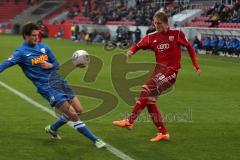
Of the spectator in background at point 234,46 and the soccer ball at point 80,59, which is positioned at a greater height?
the soccer ball at point 80,59

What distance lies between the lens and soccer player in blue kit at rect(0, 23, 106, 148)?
7609mm

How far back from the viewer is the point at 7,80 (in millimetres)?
16906

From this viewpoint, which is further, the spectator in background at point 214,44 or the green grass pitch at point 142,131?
the spectator in background at point 214,44

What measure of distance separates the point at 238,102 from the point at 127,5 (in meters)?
42.1

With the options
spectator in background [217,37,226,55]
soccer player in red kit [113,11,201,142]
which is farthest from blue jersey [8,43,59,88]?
spectator in background [217,37,226,55]

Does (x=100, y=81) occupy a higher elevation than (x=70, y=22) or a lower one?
higher

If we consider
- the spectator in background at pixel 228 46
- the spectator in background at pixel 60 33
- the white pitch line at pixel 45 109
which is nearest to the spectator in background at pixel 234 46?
the spectator in background at pixel 228 46

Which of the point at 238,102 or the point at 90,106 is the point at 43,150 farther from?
the point at 238,102

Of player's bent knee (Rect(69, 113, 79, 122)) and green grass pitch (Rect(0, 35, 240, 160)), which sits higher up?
player's bent knee (Rect(69, 113, 79, 122))

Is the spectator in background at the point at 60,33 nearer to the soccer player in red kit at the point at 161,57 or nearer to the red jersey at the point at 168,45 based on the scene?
the soccer player in red kit at the point at 161,57

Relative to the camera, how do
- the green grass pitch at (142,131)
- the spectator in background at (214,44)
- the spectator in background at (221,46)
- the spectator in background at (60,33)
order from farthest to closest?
1. the spectator in background at (60,33)
2. the spectator in background at (214,44)
3. the spectator in background at (221,46)
4. the green grass pitch at (142,131)

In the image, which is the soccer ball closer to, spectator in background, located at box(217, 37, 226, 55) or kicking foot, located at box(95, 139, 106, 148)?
kicking foot, located at box(95, 139, 106, 148)

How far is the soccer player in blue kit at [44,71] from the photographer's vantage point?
761 cm

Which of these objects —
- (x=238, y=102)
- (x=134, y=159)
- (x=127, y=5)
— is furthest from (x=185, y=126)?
(x=127, y=5)
